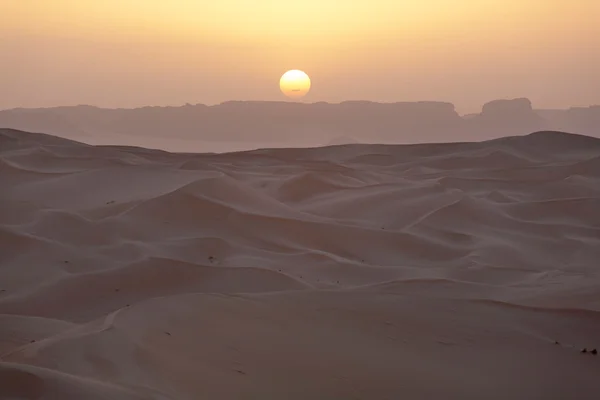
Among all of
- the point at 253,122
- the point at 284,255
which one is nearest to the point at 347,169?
the point at 284,255

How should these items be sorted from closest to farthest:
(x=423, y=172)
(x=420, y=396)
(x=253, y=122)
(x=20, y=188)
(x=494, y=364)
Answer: (x=420, y=396), (x=494, y=364), (x=20, y=188), (x=423, y=172), (x=253, y=122)

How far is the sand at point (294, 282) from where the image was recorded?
7.82ft

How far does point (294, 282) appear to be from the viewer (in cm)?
394

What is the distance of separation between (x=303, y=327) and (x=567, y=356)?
3.21 ft

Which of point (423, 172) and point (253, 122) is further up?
point (253, 122)

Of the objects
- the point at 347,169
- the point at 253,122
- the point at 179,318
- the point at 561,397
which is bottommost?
the point at 561,397

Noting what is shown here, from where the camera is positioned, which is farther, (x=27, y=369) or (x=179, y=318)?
(x=179, y=318)

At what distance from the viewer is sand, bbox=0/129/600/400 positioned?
2.38 metres

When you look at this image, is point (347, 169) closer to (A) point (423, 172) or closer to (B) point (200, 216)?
(A) point (423, 172)

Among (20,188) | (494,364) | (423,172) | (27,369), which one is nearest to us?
(27,369)

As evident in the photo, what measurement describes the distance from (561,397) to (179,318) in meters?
1.32

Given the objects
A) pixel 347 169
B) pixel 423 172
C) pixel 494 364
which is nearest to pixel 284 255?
pixel 494 364

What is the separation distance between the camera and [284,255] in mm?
4699

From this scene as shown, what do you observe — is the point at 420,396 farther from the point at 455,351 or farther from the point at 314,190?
the point at 314,190
